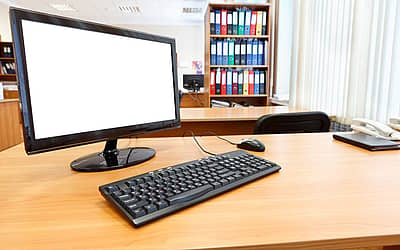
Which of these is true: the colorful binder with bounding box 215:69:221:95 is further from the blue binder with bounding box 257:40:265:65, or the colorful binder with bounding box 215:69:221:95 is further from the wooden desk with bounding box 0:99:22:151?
the wooden desk with bounding box 0:99:22:151

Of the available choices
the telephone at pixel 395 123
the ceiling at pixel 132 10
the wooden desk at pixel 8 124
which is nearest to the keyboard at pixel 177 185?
the telephone at pixel 395 123

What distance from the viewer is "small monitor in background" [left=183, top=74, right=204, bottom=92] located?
4613 millimetres

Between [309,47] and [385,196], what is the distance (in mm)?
2140

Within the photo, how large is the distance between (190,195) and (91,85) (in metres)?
0.42

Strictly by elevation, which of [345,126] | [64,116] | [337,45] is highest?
[337,45]

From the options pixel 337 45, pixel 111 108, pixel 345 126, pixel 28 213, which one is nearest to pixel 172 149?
pixel 111 108

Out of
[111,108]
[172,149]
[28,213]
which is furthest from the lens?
[172,149]

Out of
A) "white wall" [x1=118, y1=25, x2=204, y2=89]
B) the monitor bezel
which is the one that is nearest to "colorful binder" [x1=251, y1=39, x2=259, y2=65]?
the monitor bezel

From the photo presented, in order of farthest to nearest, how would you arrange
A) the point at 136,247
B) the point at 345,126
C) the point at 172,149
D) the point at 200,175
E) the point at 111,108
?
the point at 345,126 < the point at 172,149 < the point at 111,108 < the point at 200,175 < the point at 136,247

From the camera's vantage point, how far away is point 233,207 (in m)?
0.56

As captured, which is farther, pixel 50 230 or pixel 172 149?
pixel 172 149

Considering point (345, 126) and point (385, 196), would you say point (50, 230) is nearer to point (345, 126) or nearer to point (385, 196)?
point (385, 196)

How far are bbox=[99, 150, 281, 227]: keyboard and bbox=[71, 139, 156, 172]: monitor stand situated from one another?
0.18 m

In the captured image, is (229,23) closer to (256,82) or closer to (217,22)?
(217,22)
